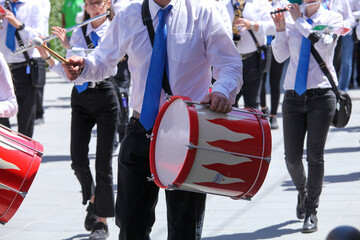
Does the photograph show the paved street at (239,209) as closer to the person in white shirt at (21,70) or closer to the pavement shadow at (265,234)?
the pavement shadow at (265,234)

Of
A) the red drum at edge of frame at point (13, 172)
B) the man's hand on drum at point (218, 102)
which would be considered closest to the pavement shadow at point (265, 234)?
the red drum at edge of frame at point (13, 172)

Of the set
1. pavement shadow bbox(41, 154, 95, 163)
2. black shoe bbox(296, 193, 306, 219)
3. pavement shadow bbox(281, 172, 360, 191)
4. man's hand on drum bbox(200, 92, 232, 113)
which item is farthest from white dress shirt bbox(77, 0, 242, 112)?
pavement shadow bbox(41, 154, 95, 163)

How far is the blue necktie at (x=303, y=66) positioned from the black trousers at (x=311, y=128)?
0.23 feet

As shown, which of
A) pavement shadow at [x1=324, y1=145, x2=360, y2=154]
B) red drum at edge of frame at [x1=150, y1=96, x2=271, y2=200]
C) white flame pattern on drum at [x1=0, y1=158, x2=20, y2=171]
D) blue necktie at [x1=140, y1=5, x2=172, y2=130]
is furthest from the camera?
pavement shadow at [x1=324, y1=145, x2=360, y2=154]

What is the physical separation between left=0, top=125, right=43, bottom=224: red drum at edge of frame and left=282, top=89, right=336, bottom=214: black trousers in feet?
7.77

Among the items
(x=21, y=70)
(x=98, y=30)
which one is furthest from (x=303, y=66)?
(x=21, y=70)

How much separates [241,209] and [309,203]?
791mm

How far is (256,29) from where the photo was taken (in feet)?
30.0

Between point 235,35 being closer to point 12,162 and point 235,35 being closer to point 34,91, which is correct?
point 34,91

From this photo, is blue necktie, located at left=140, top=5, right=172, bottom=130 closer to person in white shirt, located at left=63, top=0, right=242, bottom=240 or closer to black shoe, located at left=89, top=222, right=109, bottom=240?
person in white shirt, located at left=63, top=0, right=242, bottom=240

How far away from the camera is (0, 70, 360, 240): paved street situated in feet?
19.3

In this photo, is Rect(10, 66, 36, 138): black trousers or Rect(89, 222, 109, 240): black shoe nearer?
Rect(89, 222, 109, 240): black shoe

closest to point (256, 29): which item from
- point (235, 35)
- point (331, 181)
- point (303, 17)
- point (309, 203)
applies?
point (235, 35)

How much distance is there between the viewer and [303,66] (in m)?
5.87
